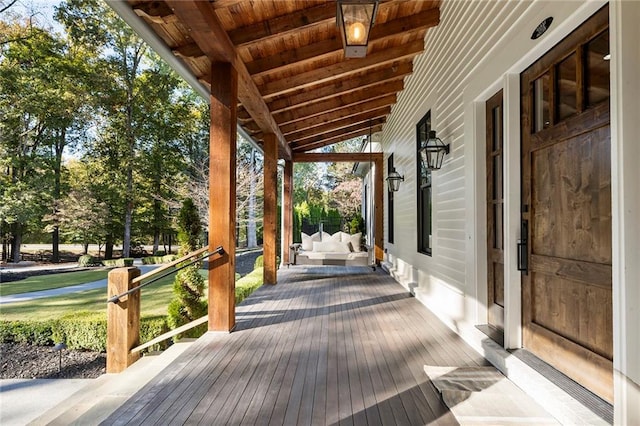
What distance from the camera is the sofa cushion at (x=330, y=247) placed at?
8406 mm

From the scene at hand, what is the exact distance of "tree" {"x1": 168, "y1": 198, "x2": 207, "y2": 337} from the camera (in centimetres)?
554

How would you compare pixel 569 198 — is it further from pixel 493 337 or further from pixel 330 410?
pixel 330 410

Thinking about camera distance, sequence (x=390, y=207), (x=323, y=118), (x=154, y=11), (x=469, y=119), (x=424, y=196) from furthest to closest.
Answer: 1. (x=390, y=207)
2. (x=323, y=118)
3. (x=424, y=196)
4. (x=469, y=119)
5. (x=154, y=11)

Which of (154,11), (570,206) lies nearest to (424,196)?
(570,206)

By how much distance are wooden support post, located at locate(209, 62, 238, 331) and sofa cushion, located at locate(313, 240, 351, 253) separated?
191 inches

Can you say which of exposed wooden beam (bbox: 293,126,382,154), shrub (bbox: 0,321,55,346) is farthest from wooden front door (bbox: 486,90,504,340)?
shrub (bbox: 0,321,55,346)

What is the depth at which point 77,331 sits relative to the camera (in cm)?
644

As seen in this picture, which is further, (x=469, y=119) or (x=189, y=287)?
(x=189, y=287)

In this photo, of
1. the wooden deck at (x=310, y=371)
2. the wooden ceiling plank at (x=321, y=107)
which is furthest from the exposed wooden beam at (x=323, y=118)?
the wooden deck at (x=310, y=371)

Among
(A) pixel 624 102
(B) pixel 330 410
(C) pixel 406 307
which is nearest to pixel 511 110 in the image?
(A) pixel 624 102

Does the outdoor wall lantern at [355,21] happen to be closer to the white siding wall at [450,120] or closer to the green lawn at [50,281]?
the white siding wall at [450,120]

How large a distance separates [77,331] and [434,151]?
6.66 m

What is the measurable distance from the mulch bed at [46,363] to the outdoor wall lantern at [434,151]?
6102 millimetres

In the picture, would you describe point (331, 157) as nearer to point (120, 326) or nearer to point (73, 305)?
point (120, 326)
